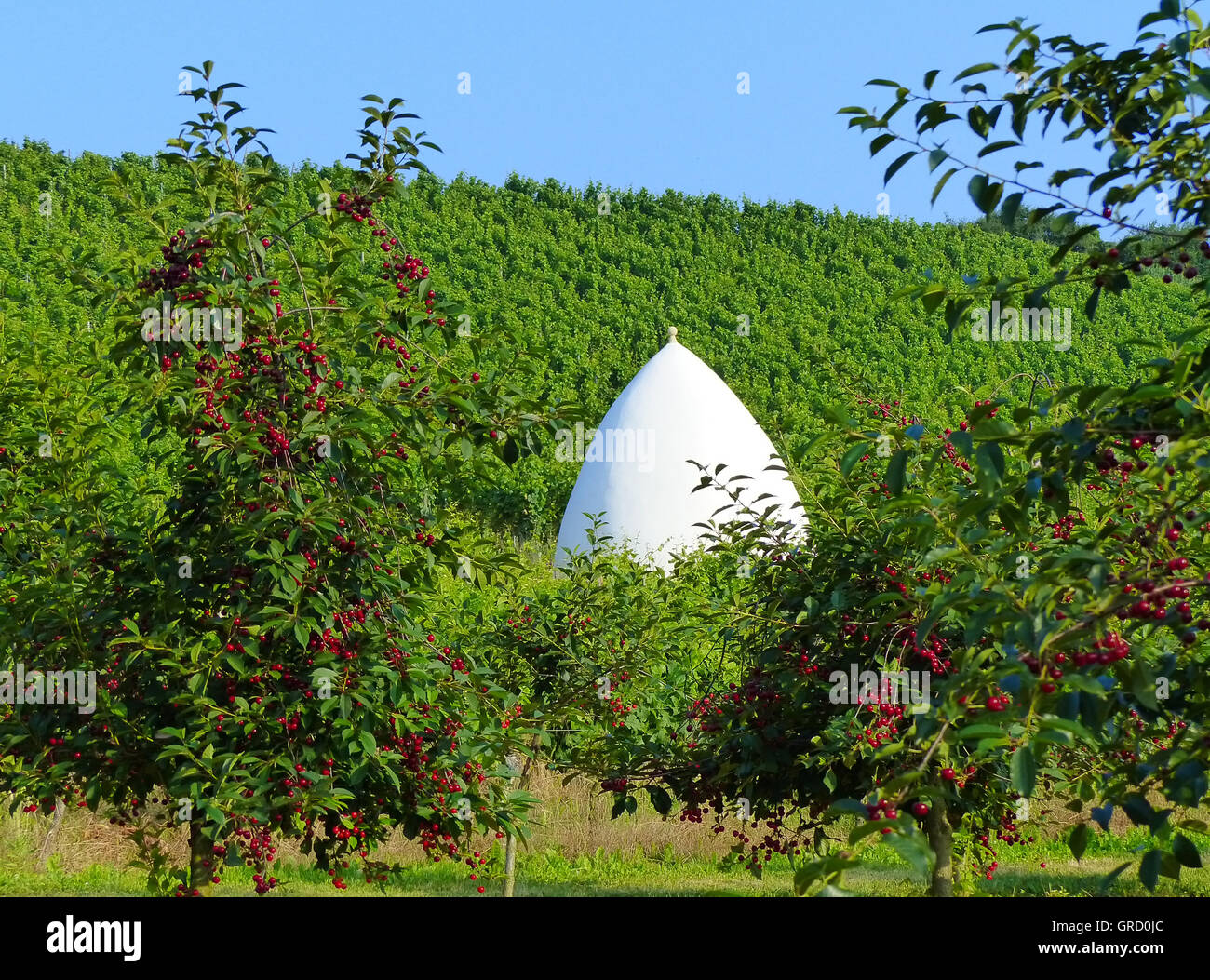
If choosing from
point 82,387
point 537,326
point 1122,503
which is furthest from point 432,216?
point 1122,503

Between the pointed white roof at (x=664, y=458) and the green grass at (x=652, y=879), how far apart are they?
7937 millimetres

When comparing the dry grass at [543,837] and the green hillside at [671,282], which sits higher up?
the green hillside at [671,282]

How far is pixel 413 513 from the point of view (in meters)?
4.75

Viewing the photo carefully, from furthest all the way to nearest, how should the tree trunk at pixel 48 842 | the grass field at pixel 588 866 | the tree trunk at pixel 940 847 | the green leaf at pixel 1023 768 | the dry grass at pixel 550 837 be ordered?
the dry grass at pixel 550 837, the tree trunk at pixel 48 842, the grass field at pixel 588 866, the tree trunk at pixel 940 847, the green leaf at pixel 1023 768

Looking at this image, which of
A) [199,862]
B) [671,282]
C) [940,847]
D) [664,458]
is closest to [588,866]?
[940,847]

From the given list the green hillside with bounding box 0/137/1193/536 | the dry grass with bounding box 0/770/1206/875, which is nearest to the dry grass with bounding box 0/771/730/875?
the dry grass with bounding box 0/770/1206/875

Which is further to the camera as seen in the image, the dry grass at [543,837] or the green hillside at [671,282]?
the green hillside at [671,282]

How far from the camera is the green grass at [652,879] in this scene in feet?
24.0

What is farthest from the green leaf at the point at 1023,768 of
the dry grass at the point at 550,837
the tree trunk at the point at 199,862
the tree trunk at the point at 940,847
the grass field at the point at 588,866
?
the dry grass at the point at 550,837

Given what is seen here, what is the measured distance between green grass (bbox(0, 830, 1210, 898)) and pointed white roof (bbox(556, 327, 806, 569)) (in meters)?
7.94

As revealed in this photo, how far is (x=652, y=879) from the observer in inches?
324

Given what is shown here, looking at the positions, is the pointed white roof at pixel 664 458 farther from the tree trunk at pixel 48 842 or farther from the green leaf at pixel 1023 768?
the green leaf at pixel 1023 768

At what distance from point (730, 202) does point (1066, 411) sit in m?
36.3

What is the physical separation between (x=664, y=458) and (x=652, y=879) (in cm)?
955
